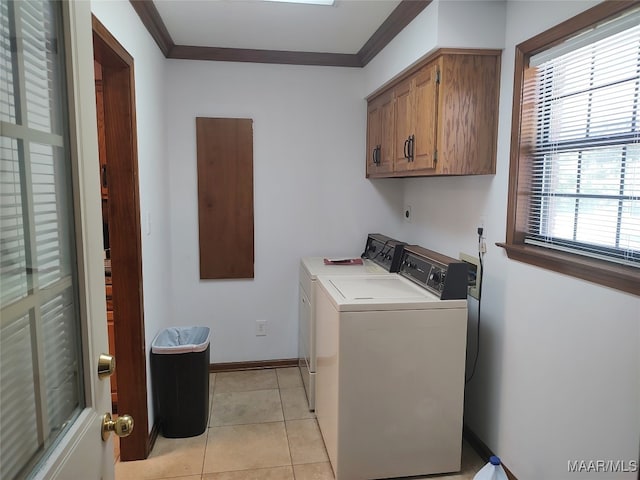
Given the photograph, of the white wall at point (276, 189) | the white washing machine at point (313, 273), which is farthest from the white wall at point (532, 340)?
the white wall at point (276, 189)

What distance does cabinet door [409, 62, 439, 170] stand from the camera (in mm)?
2256

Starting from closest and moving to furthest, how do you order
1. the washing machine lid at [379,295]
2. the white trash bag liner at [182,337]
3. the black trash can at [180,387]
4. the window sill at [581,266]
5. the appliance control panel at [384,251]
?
the window sill at [581,266] < the washing machine lid at [379,295] < the black trash can at [180,387] < the white trash bag liner at [182,337] < the appliance control panel at [384,251]

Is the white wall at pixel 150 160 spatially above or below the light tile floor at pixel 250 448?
above

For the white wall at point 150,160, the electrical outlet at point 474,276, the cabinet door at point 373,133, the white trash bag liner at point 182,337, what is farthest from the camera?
the cabinet door at point 373,133

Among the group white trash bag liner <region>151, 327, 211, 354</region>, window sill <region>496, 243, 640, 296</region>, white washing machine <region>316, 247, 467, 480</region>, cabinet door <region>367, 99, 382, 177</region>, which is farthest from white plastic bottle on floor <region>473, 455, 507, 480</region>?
cabinet door <region>367, 99, 382, 177</region>

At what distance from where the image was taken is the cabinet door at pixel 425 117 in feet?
7.40

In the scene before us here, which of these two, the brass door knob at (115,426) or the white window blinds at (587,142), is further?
the white window blinds at (587,142)

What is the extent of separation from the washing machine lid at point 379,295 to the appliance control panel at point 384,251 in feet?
0.74

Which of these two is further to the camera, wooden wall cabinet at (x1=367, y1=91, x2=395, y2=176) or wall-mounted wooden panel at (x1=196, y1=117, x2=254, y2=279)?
wall-mounted wooden panel at (x1=196, y1=117, x2=254, y2=279)

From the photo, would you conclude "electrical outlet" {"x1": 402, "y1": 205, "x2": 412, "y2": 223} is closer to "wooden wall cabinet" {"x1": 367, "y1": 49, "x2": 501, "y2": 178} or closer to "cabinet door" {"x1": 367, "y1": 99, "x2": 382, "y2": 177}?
"cabinet door" {"x1": 367, "y1": 99, "x2": 382, "y2": 177}

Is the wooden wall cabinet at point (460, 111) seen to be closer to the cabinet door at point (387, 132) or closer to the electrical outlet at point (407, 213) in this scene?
the cabinet door at point (387, 132)

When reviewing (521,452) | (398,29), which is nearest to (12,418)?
(521,452)

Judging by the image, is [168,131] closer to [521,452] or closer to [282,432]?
[282,432]

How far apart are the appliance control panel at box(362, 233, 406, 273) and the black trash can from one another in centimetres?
123
